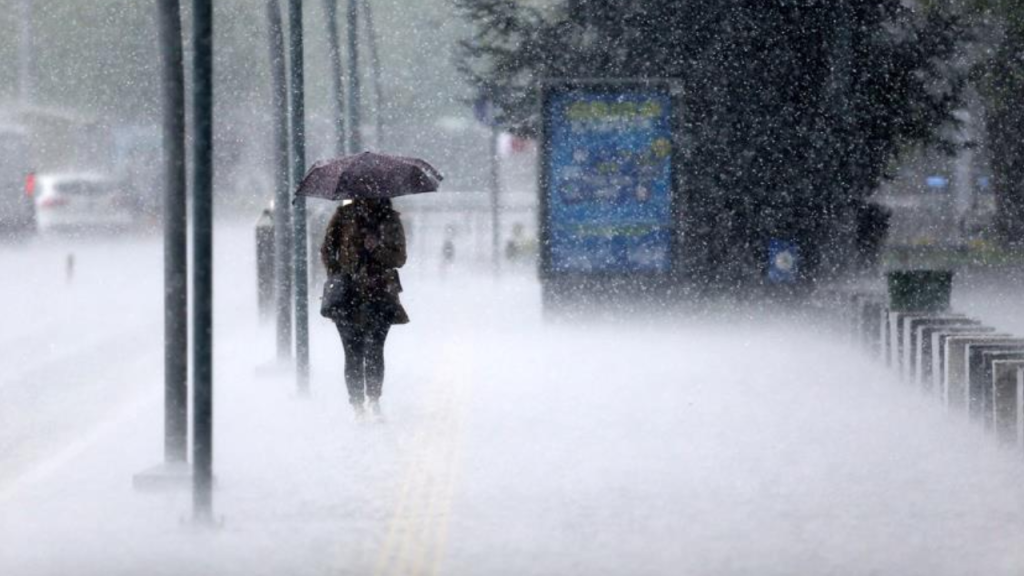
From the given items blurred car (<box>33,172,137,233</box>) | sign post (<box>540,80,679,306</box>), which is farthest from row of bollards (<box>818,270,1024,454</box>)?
blurred car (<box>33,172,137,233</box>)

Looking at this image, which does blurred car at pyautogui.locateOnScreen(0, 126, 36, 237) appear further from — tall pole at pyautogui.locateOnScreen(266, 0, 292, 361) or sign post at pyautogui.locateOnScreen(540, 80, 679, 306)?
tall pole at pyautogui.locateOnScreen(266, 0, 292, 361)

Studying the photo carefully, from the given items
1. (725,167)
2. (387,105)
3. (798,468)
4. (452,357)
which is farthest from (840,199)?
(387,105)

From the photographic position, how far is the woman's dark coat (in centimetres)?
1335

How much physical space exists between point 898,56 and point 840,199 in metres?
2.23

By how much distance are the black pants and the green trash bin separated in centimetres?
521

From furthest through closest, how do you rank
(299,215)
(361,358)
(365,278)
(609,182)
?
(609,182), (299,215), (361,358), (365,278)

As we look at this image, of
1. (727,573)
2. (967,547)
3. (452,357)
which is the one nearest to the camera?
(727,573)

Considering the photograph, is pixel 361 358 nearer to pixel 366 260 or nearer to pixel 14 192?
pixel 366 260

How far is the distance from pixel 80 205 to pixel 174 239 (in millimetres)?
41288

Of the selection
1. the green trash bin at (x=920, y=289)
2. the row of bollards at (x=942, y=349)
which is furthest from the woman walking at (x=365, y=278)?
the green trash bin at (x=920, y=289)

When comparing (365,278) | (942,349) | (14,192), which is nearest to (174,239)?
(365,278)

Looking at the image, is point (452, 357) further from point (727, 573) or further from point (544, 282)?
point (727, 573)

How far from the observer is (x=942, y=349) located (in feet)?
47.3

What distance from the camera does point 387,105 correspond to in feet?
247
